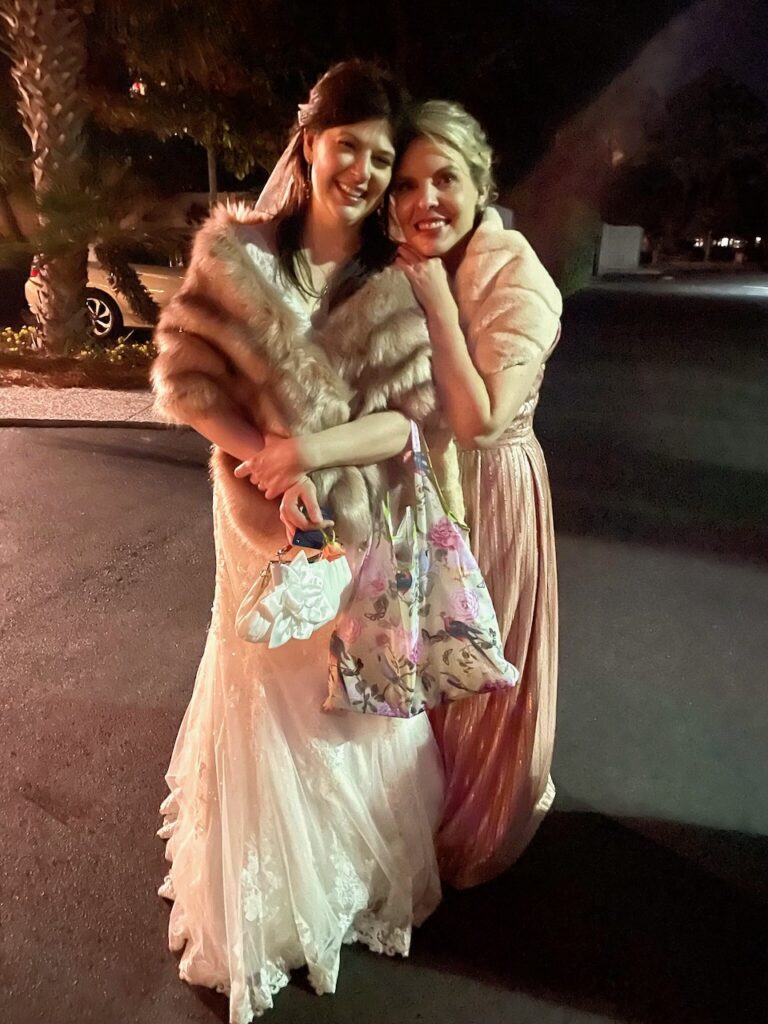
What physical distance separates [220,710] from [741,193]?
36056mm

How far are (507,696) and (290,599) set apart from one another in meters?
0.85

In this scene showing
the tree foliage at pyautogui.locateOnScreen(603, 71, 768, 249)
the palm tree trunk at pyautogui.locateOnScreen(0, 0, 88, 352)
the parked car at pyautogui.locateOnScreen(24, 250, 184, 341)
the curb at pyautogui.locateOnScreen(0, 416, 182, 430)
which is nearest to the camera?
the curb at pyautogui.locateOnScreen(0, 416, 182, 430)

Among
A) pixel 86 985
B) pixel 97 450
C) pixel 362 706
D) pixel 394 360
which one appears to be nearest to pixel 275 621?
pixel 362 706

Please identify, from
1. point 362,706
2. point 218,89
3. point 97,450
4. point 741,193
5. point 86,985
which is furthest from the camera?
point 741,193

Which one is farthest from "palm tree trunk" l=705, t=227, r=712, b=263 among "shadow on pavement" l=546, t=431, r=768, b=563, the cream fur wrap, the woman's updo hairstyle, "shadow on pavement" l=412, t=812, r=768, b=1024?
the cream fur wrap

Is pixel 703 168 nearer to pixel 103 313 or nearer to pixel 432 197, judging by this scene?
pixel 103 313

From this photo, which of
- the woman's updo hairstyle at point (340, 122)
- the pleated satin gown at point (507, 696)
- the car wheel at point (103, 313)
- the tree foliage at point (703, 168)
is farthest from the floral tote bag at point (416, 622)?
the tree foliage at point (703, 168)

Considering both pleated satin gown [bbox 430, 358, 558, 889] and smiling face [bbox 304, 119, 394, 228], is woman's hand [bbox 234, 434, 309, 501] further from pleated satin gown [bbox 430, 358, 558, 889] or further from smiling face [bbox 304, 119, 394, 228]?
pleated satin gown [bbox 430, 358, 558, 889]

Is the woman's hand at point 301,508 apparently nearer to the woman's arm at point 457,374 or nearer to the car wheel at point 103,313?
the woman's arm at point 457,374

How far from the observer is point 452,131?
1532mm

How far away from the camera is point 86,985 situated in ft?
6.52

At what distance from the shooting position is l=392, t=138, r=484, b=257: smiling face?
153 centimetres

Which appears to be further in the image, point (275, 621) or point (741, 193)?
point (741, 193)

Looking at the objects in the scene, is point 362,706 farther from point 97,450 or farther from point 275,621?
point 97,450
